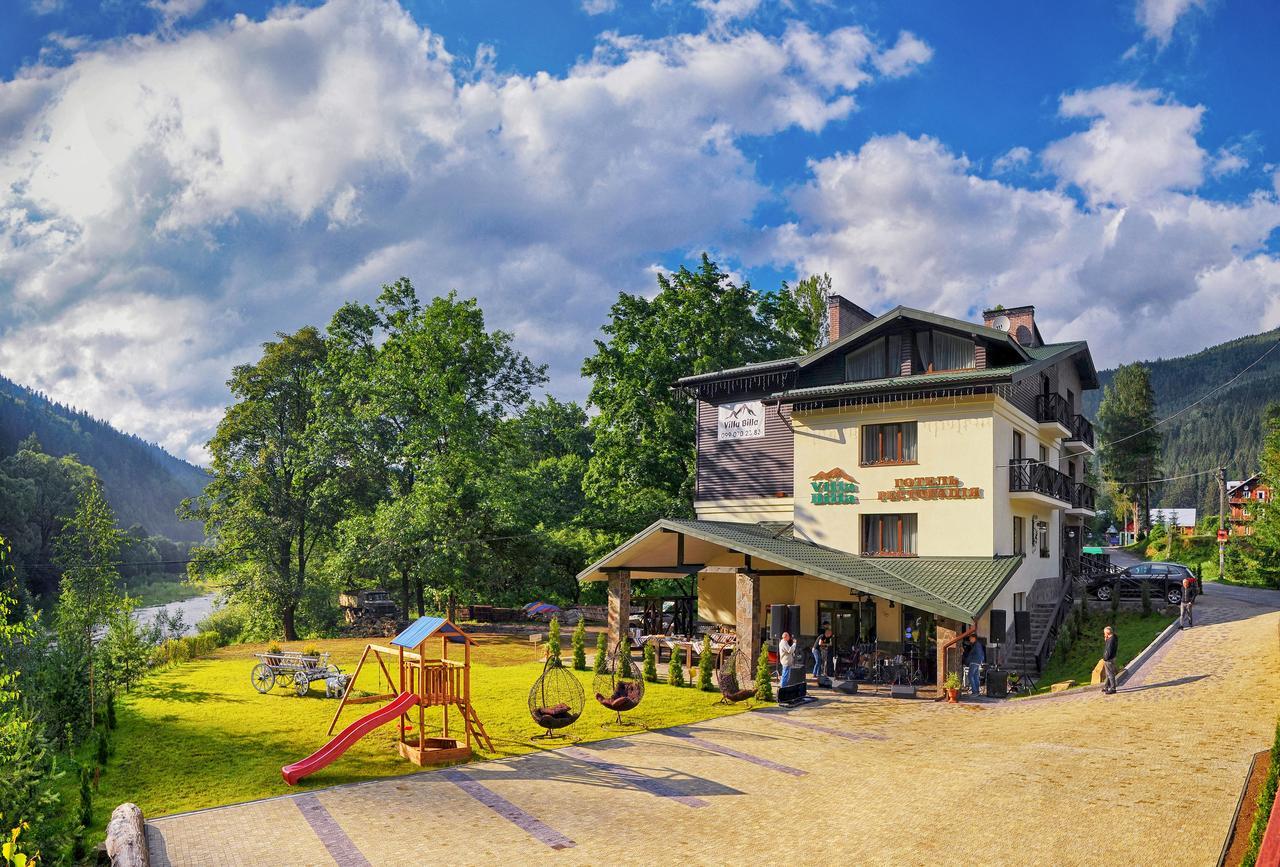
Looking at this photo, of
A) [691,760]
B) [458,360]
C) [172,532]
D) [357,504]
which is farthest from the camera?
[172,532]

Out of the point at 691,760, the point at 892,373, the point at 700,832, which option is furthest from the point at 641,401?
the point at 700,832

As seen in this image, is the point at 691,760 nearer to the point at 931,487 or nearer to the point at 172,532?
the point at 931,487

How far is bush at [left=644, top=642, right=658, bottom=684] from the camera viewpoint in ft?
83.3

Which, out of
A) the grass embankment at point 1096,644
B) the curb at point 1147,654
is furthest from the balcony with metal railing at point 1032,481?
the curb at point 1147,654

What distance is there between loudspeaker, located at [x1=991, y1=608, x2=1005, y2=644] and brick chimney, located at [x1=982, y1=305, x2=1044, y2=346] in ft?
40.8

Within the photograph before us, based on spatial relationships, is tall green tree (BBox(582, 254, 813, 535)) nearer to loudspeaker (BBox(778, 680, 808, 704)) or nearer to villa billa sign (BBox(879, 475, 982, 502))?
villa billa sign (BBox(879, 475, 982, 502))

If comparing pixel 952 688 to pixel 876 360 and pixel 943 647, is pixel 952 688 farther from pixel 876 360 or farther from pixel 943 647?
pixel 876 360

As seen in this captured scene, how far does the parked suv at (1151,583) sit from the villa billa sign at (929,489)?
10242 millimetres

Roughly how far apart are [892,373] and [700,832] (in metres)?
20.9

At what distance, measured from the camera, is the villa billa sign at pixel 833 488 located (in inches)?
1148

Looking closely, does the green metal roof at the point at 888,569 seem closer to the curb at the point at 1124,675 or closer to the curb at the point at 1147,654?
the curb at the point at 1124,675

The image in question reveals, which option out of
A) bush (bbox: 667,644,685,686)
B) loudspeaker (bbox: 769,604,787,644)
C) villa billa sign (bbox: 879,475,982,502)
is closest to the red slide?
bush (bbox: 667,644,685,686)

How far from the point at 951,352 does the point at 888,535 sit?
6.38m

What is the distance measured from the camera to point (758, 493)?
32.5 m
